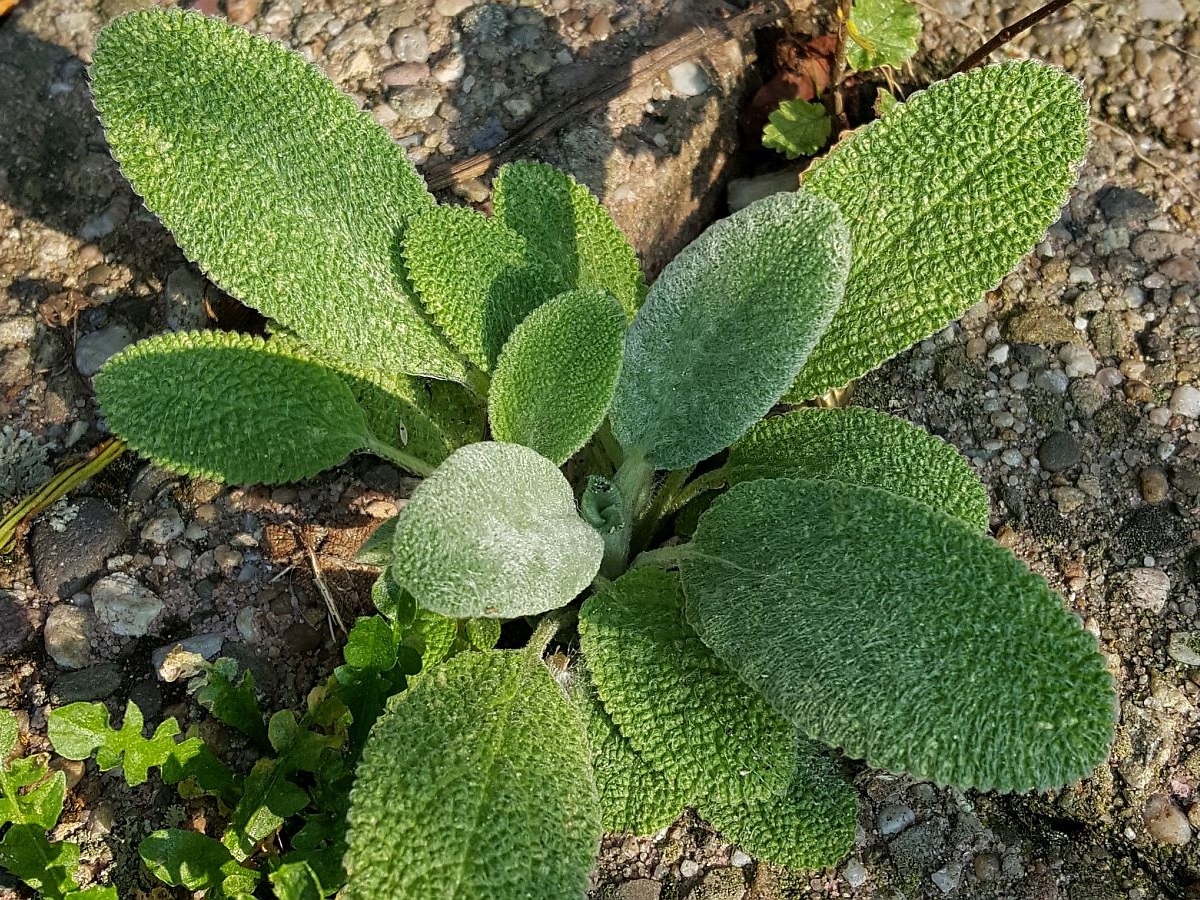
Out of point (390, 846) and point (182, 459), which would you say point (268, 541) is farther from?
point (390, 846)

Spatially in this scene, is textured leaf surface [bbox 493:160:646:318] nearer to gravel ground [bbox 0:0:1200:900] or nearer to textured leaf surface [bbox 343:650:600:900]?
gravel ground [bbox 0:0:1200:900]

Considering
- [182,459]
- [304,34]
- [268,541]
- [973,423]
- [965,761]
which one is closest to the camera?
[965,761]

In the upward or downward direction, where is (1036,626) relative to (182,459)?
downward

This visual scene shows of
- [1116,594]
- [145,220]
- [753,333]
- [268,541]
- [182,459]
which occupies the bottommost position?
[1116,594]

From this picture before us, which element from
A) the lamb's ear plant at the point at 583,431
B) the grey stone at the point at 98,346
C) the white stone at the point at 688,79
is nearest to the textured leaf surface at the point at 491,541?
the lamb's ear plant at the point at 583,431

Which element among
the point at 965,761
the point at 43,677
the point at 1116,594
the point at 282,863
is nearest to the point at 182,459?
the point at 43,677

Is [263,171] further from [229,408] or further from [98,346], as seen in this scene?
[98,346]

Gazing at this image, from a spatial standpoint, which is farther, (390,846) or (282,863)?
(282,863)

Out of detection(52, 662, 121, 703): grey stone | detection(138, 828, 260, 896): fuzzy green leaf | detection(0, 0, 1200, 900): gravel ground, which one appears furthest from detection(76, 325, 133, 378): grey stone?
detection(138, 828, 260, 896): fuzzy green leaf
